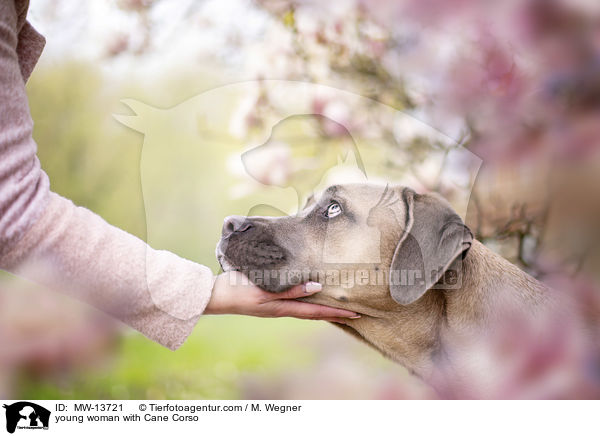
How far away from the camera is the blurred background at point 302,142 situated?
162 cm

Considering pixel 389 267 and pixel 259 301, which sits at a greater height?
pixel 389 267

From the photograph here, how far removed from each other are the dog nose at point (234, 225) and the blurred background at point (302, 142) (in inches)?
7.1

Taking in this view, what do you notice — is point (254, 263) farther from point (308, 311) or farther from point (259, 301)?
point (308, 311)

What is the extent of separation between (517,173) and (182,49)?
1.44 meters

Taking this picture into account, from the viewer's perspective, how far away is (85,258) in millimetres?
1411

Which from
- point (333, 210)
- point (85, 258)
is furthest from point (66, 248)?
point (333, 210)

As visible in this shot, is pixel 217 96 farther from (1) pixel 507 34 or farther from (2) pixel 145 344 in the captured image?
(2) pixel 145 344

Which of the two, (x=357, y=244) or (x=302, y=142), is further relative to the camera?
(x=302, y=142)
